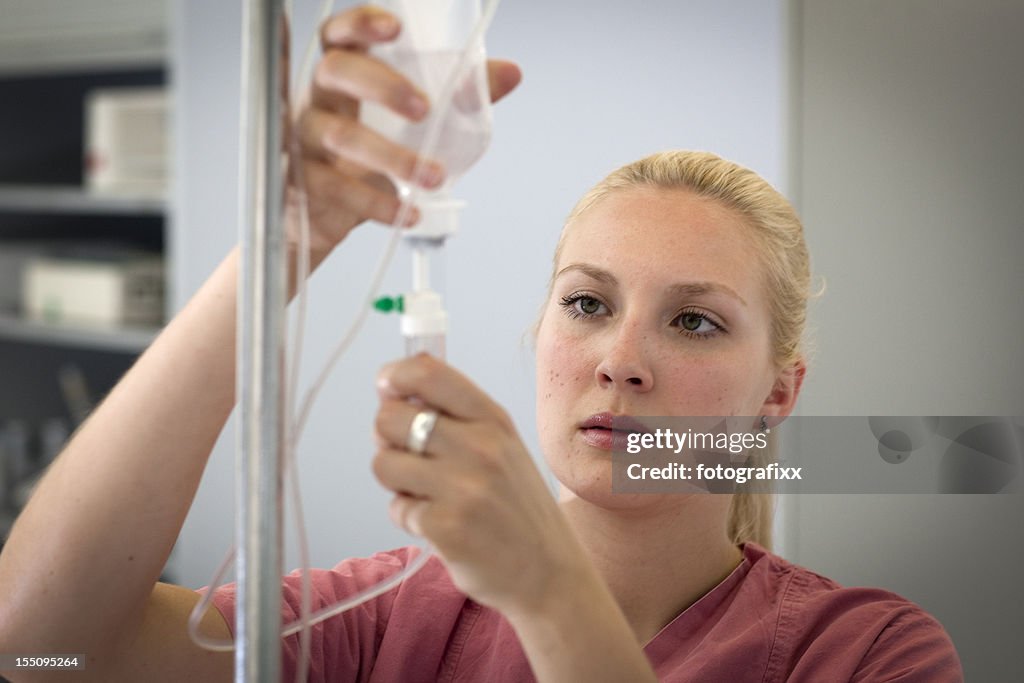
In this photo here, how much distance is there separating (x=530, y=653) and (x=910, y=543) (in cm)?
92

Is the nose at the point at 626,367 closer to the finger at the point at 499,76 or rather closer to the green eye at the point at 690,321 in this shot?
the green eye at the point at 690,321

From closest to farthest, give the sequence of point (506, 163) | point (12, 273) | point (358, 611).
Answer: point (358, 611), point (506, 163), point (12, 273)

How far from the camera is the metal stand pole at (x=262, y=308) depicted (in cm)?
57

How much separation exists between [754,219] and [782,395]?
21 centimetres

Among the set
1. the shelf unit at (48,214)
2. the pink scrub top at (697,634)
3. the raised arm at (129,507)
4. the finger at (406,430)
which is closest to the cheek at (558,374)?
the pink scrub top at (697,634)

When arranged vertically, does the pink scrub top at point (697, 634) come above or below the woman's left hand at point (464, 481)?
below

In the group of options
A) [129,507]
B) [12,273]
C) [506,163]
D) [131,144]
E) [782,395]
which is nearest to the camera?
[129,507]

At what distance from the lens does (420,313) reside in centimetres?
62

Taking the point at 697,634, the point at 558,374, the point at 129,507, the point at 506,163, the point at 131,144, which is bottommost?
the point at 697,634

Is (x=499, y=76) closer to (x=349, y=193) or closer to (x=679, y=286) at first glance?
(x=349, y=193)

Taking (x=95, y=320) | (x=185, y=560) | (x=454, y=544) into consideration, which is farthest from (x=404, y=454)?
(x=95, y=320)

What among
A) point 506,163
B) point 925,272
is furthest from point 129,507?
point 506,163

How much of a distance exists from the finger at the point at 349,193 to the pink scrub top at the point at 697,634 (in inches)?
19.3

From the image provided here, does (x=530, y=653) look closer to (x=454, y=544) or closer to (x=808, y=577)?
(x=454, y=544)
